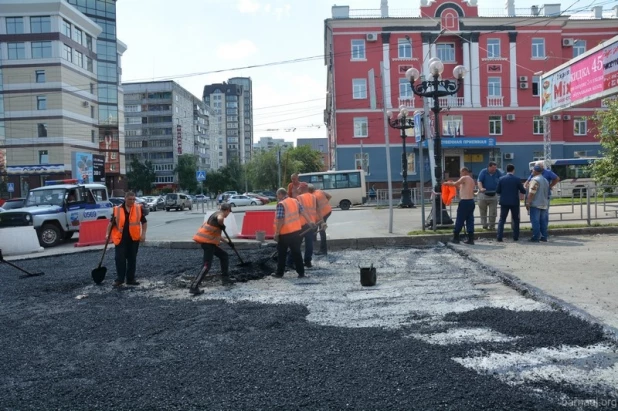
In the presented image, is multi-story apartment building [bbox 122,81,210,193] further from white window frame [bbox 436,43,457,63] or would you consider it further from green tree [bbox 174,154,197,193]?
white window frame [bbox 436,43,457,63]

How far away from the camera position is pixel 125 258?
898 cm

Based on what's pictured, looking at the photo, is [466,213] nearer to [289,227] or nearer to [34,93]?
[289,227]

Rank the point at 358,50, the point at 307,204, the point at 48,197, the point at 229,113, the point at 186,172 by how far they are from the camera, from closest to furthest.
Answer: the point at 307,204 < the point at 48,197 < the point at 358,50 < the point at 186,172 < the point at 229,113

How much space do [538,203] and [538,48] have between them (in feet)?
124

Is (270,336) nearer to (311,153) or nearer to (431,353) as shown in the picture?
(431,353)

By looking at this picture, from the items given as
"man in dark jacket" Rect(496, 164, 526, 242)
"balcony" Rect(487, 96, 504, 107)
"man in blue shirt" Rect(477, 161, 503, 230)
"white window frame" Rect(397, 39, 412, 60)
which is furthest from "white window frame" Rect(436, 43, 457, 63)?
"man in dark jacket" Rect(496, 164, 526, 242)

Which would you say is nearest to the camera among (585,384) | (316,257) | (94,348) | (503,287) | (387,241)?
(585,384)

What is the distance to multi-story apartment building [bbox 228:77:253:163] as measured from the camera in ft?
537

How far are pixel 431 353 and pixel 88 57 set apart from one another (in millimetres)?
61600

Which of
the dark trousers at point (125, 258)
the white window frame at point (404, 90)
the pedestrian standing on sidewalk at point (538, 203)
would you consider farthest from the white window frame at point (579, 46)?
the dark trousers at point (125, 258)

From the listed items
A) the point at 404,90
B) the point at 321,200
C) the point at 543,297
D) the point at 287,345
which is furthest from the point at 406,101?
the point at 287,345

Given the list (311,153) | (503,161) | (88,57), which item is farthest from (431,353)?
(311,153)

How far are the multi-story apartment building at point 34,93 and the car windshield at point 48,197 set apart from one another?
123ft

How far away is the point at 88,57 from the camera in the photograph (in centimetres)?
5772
